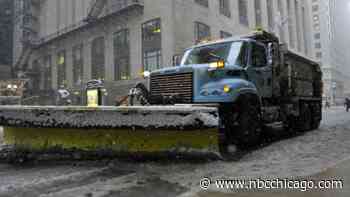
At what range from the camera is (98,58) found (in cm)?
3600

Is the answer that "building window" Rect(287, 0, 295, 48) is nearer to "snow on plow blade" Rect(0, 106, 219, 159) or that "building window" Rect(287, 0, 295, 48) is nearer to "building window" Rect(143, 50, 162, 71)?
"building window" Rect(143, 50, 162, 71)

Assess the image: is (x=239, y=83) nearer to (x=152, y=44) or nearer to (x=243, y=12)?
(x=152, y=44)

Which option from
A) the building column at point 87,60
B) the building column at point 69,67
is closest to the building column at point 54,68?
the building column at point 69,67

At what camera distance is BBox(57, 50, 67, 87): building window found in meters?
42.0

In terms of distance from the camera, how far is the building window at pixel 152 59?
95.0 ft

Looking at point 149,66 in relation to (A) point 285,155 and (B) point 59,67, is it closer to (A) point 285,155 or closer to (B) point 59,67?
(B) point 59,67

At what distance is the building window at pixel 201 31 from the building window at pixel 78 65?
16.1m

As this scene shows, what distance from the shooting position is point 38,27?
4841 cm

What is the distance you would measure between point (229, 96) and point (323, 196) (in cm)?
298

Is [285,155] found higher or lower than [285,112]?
lower

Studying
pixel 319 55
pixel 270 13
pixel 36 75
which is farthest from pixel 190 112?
pixel 319 55

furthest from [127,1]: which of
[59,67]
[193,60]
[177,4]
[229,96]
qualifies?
[229,96]

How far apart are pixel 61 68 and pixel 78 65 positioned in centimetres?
489

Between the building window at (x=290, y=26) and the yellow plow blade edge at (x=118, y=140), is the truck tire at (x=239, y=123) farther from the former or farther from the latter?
the building window at (x=290, y=26)
